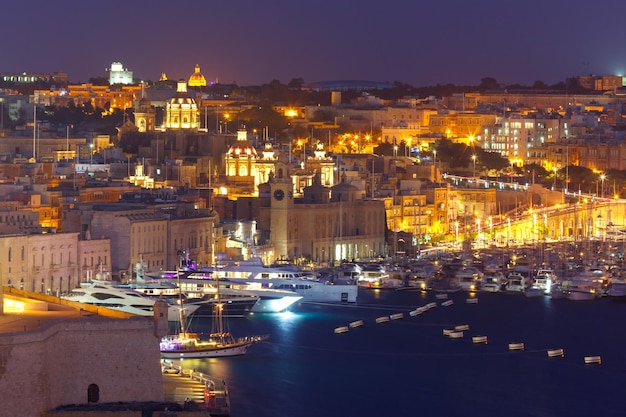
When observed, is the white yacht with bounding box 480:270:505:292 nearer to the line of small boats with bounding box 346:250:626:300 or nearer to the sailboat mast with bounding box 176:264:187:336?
the line of small boats with bounding box 346:250:626:300

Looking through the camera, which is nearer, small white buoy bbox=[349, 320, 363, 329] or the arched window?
the arched window

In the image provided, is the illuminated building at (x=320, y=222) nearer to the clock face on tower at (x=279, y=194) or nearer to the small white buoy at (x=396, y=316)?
the clock face on tower at (x=279, y=194)

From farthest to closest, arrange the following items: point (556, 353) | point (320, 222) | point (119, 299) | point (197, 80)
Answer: point (197, 80) < point (320, 222) < point (119, 299) < point (556, 353)

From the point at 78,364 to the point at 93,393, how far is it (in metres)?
0.37

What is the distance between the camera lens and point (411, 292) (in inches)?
1868

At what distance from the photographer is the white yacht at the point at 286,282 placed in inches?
1671

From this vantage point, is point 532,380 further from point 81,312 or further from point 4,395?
point 4,395

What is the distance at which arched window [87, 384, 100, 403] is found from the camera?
25.5 meters

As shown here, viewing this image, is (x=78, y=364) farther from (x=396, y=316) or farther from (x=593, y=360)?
(x=396, y=316)

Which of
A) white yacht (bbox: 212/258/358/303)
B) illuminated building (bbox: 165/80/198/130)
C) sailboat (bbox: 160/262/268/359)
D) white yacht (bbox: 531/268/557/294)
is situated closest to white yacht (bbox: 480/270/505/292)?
white yacht (bbox: 531/268/557/294)

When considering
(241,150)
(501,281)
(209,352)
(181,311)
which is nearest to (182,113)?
(241,150)

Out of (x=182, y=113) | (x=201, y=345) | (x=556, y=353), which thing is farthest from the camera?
(x=182, y=113)

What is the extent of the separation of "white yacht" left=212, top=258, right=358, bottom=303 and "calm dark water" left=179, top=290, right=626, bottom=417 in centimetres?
38

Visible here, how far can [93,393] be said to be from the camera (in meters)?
25.5
